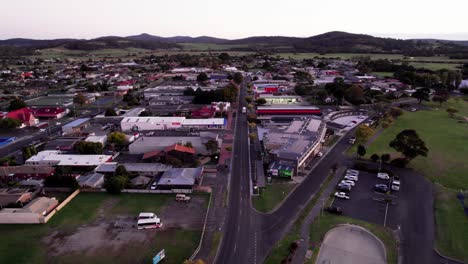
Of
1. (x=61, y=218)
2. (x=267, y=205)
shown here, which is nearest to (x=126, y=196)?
(x=61, y=218)

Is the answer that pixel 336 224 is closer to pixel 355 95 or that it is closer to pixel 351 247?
pixel 351 247

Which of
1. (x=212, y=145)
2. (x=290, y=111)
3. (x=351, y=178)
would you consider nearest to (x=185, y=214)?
(x=212, y=145)

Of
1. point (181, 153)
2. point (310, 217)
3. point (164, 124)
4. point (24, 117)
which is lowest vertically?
point (310, 217)

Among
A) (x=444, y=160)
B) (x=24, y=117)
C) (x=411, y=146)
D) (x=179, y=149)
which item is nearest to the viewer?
(x=411, y=146)

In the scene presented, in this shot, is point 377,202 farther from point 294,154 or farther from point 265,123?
point 265,123

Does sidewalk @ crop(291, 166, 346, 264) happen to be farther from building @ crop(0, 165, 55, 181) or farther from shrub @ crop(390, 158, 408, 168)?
building @ crop(0, 165, 55, 181)

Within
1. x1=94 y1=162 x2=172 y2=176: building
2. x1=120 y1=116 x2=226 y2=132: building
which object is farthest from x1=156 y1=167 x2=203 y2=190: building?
Result: x1=120 y1=116 x2=226 y2=132: building
